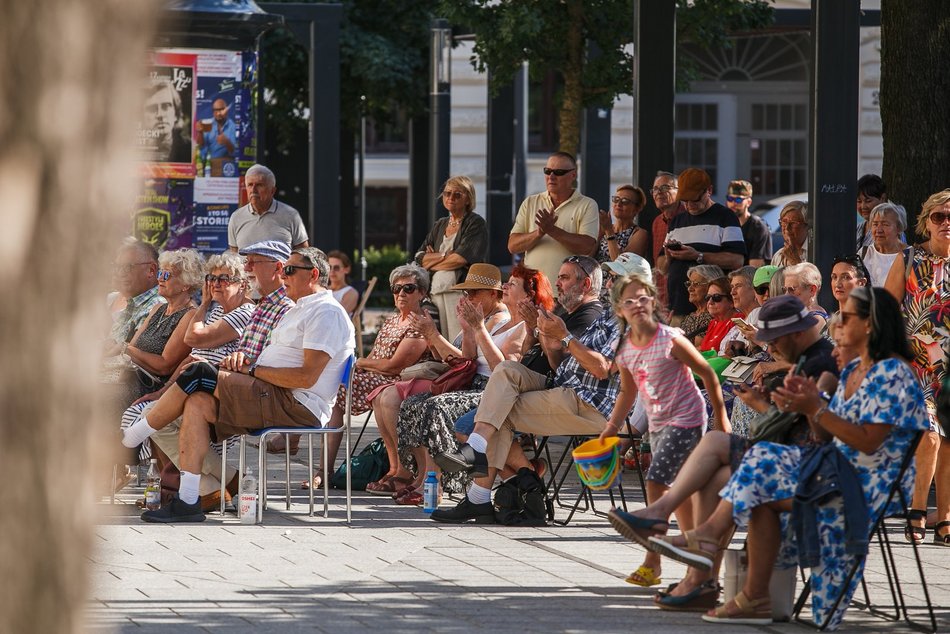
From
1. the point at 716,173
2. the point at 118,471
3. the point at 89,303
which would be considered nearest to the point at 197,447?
the point at 118,471

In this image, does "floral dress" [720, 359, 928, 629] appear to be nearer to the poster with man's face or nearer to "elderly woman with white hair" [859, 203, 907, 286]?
"elderly woman with white hair" [859, 203, 907, 286]

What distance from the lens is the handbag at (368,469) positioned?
34.3 feet

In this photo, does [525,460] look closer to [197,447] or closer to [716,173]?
[197,447]

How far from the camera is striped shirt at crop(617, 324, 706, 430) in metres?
7.10

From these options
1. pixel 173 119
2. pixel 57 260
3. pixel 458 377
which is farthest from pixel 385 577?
pixel 173 119

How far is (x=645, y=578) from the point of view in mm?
7098

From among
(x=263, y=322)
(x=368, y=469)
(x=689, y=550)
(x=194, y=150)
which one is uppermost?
(x=194, y=150)

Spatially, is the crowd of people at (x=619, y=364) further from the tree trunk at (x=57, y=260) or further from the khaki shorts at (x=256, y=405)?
the tree trunk at (x=57, y=260)

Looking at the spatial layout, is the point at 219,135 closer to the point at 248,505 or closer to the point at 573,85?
the point at 248,505

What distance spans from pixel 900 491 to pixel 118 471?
523 centimetres

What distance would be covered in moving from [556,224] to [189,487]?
354 centimetres

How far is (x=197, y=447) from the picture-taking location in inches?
350

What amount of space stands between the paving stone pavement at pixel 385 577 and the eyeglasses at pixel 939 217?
166 centimetres

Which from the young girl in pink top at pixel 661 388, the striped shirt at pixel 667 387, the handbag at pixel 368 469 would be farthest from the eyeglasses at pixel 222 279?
the striped shirt at pixel 667 387
